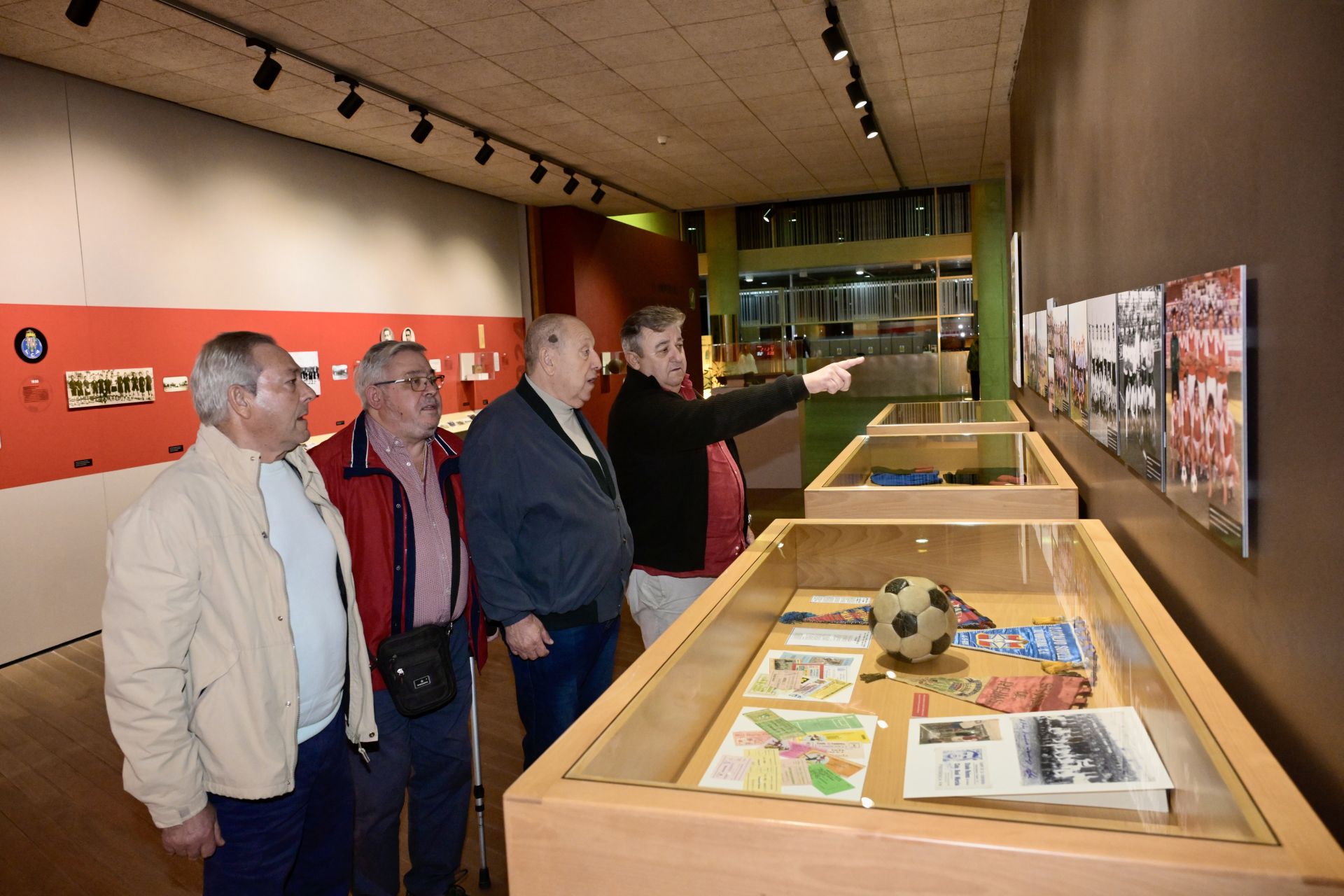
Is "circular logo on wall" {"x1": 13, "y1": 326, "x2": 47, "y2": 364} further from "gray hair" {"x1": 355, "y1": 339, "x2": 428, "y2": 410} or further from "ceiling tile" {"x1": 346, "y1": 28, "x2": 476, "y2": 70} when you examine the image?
"gray hair" {"x1": 355, "y1": 339, "x2": 428, "y2": 410}

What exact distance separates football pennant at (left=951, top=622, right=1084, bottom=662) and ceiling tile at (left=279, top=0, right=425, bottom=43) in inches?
176

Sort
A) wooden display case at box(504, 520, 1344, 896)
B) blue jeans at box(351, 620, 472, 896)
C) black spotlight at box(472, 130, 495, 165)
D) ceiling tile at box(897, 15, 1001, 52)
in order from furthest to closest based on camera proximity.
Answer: black spotlight at box(472, 130, 495, 165) → ceiling tile at box(897, 15, 1001, 52) → blue jeans at box(351, 620, 472, 896) → wooden display case at box(504, 520, 1344, 896)

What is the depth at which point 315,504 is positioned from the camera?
2158 mm

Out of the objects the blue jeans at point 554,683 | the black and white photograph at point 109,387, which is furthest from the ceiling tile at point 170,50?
the blue jeans at point 554,683

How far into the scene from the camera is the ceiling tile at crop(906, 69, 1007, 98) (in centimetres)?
694

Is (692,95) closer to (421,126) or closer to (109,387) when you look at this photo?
(421,126)

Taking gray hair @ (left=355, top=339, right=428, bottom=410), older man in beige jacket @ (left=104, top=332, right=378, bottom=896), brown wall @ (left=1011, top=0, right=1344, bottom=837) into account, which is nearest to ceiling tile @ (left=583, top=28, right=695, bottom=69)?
brown wall @ (left=1011, top=0, right=1344, bottom=837)

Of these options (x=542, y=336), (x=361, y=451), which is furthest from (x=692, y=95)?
(x=361, y=451)

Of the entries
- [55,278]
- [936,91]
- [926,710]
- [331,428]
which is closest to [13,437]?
[55,278]

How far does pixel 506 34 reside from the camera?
18.2 ft

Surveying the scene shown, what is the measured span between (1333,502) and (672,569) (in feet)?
6.70

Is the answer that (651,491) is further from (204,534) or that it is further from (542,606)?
(204,534)

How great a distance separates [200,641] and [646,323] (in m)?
1.60

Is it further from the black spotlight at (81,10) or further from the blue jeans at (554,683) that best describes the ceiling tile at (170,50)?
the blue jeans at (554,683)
